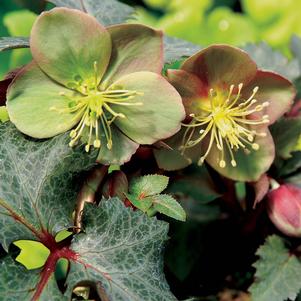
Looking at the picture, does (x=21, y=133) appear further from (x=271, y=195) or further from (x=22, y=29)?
(x=22, y=29)

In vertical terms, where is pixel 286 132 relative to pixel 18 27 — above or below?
above

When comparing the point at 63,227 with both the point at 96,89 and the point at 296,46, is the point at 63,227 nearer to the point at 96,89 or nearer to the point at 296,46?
the point at 96,89

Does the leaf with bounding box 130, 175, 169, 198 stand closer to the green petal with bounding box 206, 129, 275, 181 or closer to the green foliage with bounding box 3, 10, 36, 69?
the green petal with bounding box 206, 129, 275, 181

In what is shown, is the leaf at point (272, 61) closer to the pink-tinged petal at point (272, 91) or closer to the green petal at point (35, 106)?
the pink-tinged petal at point (272, 91)

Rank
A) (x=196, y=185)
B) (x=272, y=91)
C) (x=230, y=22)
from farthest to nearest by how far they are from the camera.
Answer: (x=230, y=22)
(x=196, y=185)
(x=272, y=91)

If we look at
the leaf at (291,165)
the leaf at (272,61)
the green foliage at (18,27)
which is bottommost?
the green foliage at (18,27)

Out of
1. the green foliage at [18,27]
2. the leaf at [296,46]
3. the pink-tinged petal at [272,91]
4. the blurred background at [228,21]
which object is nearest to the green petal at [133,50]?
the pink-tinged petal at [272,91]

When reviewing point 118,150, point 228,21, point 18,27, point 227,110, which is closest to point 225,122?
point 227,110
